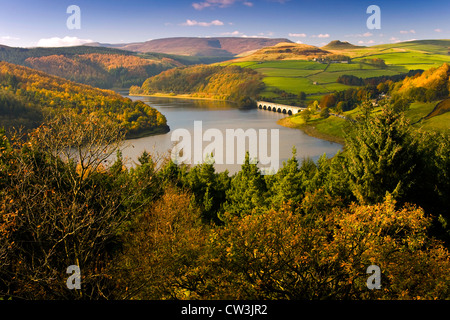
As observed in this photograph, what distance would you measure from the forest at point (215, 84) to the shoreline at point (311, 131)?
41.5 metres

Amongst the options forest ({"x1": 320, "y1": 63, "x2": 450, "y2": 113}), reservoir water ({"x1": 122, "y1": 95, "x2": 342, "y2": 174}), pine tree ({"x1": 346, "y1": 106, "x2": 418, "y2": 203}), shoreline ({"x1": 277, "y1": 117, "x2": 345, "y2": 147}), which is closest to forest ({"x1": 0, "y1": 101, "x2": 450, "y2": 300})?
pine tree ({"x1": 346, "y1": 106, "x2": 418, "y2": 203})

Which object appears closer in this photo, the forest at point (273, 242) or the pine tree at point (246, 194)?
the forest at point (273, 242)

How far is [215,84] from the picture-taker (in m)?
174

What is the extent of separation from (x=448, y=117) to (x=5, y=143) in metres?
82.4

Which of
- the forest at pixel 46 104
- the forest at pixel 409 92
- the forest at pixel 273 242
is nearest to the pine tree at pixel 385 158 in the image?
the forest at pixel 273 242

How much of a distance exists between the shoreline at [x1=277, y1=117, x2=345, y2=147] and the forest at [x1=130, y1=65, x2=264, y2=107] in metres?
41.5

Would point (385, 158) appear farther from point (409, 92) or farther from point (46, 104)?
point (409, 92)

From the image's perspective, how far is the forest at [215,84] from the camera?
14688 centimetres

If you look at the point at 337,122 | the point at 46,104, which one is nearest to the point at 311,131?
the point at 337,122

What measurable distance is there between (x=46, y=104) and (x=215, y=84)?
106m

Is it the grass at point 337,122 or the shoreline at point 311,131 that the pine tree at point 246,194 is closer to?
the shoreline at point 311,131

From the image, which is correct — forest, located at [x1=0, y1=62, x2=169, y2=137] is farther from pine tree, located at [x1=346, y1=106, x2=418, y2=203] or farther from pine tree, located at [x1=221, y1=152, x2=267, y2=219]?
pine tree, located at [x1=346, y1=106, x2=418, y2=203]

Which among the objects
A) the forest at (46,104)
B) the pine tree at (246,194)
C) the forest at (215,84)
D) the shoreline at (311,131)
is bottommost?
the pine tree at (246,194)

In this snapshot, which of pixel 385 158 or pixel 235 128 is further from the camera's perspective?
pixel 235 128
